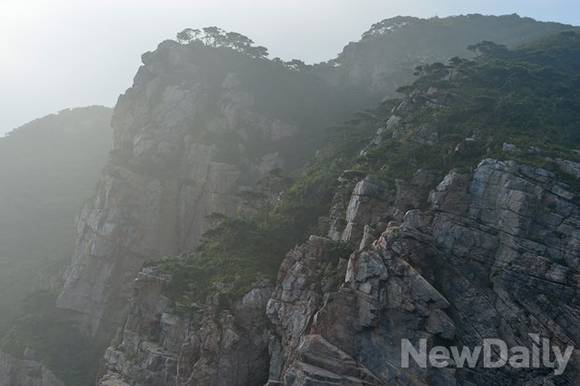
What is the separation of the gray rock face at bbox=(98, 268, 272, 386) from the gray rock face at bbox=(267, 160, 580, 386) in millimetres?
2111

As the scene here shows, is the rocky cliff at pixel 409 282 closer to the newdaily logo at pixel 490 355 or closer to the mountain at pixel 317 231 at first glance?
the mountain at pixel 317 231

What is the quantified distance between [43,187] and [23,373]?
165ft

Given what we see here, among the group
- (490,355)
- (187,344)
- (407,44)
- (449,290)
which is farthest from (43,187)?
(490,355)

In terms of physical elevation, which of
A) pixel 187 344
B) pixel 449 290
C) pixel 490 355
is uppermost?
pixel 449 290

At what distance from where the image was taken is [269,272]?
4488 centimetres

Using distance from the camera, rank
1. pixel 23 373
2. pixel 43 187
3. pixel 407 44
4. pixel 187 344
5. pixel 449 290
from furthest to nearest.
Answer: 1. pixel 407 44
2. pixel 43 187
3. pixel 23 373
4. pixel 187 344
5. pixel 449 290

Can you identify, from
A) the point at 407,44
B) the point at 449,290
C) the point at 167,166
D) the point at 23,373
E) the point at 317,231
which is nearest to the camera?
the point at 449,290

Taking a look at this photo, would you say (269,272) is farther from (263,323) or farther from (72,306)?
(72,306)

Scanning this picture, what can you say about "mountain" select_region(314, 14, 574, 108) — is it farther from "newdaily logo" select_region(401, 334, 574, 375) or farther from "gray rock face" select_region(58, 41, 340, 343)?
"newdaily logo" select_region(401, 334, 574, 375)

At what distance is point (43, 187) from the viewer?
4092 inches

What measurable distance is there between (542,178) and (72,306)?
175 feet

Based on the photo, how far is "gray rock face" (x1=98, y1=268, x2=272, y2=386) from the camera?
38.7m

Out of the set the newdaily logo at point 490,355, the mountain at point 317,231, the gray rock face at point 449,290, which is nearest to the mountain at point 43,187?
Answer: the mountain at point 317,231

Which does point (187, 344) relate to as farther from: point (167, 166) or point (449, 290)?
point (167, 166)
